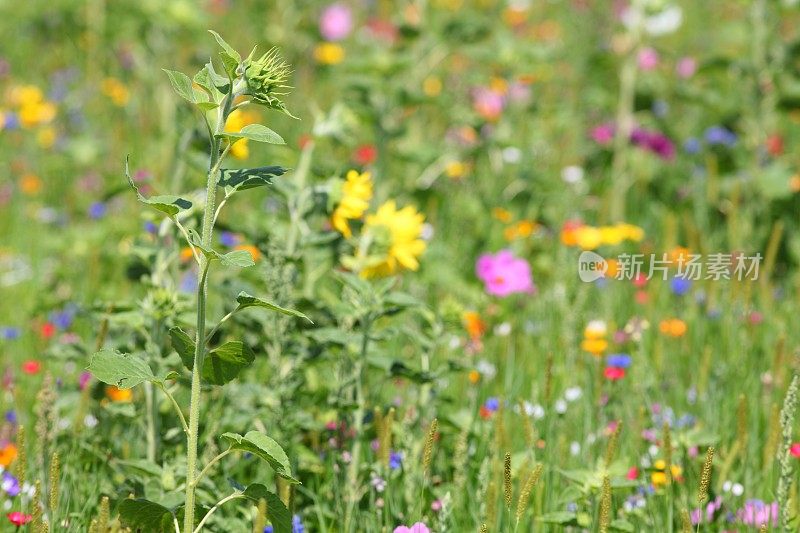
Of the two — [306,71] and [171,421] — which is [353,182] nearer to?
[171,421]

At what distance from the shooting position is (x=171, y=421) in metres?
2.41

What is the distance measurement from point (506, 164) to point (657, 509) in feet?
9.39

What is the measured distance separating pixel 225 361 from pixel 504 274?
6.21ft

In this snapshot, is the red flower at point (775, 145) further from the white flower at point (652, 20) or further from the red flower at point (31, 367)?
the red flower at point (31, 367)

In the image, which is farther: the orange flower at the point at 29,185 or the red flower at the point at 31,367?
the orange flower at the point at 29,185

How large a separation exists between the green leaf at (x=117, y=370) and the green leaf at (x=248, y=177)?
1.01 ft

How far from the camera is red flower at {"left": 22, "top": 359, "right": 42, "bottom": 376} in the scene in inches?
107

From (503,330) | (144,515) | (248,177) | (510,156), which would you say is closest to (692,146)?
(510,156)

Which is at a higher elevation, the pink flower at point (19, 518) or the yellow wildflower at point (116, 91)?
the yellow wildflower at point (116, 91)

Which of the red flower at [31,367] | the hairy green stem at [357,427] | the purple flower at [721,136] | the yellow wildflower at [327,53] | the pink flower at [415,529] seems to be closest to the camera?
the pink flower at [415,529]

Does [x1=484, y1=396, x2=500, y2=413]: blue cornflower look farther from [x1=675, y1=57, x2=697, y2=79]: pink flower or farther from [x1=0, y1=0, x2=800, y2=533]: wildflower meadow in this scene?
[x1=675, y1=57, x2=697, y2=79]: pink flower

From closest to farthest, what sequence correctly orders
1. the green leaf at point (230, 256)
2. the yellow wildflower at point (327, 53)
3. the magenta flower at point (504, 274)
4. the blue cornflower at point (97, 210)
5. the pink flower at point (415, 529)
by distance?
the green leaf at point (230, 256) < the pink flower at point (415, 529) < the magenta flower at point (504, 274) < the blue cornflower at point (97, 210) < the yellow wildflower at point (327, 53)

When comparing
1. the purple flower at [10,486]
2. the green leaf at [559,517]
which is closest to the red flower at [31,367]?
the purple flower at [10,486]

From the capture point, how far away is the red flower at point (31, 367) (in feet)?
8.91
